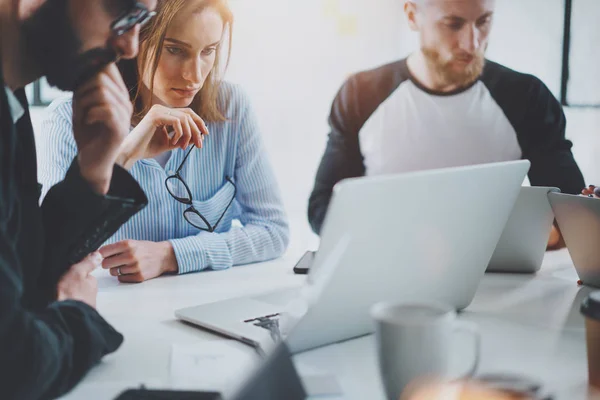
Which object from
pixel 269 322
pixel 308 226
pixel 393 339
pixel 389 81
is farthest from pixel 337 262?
pixel 389 81

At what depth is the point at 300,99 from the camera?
3.10 meters

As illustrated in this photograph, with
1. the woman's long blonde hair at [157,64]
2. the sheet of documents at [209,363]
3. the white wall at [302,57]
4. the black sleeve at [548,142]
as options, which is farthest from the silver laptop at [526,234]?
the white wall at [302,57]

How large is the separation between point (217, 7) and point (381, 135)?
1.06 m

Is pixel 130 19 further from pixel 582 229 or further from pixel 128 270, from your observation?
pixel 582 229

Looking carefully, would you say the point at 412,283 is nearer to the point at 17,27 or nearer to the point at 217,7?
the point at 17,27

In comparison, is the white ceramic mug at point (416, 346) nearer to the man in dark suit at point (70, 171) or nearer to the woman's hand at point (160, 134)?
the man in dark suit at point (70, 171)

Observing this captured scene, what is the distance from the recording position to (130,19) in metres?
1.24

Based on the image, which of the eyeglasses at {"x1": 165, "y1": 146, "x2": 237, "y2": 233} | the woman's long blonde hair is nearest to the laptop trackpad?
the eyeglasses at {"x1": 165, "y1": 146, "x2": 237, "y2": 233}

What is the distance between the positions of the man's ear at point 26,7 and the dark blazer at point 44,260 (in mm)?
135

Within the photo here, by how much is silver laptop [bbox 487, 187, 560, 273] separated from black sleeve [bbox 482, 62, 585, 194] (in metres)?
1.27

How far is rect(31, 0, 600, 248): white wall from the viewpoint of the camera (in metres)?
3.06

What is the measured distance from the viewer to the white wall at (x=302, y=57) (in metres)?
3.06

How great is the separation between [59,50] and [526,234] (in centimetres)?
108

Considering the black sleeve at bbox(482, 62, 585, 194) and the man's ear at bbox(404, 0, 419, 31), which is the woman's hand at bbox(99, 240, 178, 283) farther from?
the man's ear at bbox(404, 0, 419, 31)
